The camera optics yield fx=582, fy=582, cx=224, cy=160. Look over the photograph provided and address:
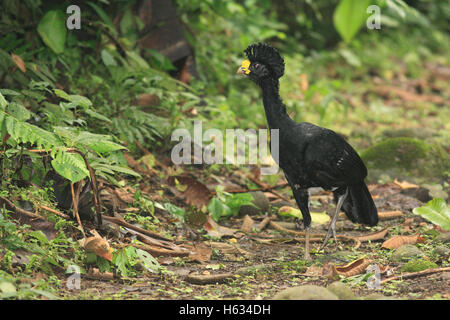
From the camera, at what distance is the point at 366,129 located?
861 centimetres

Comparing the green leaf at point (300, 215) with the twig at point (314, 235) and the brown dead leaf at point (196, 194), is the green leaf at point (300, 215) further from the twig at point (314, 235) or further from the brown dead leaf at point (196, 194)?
the brown dead leaf at point (196, 194)

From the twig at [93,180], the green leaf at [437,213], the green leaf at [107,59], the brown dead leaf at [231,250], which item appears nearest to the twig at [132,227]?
the twig at [93,180]

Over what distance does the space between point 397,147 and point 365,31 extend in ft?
23.2

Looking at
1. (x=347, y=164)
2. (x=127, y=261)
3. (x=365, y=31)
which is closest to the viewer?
(x=127, y=261)

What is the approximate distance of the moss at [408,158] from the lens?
21.3 ft

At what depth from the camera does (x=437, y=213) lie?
4.25 meters

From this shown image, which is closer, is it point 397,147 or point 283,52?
point 397,147

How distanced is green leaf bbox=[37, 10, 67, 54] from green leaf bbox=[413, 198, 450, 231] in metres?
3.62

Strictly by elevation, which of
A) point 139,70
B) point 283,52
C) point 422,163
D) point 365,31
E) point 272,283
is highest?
point 365,31

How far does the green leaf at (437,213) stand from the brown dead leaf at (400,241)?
15.6 inches

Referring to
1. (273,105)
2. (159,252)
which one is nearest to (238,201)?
(273,105)
